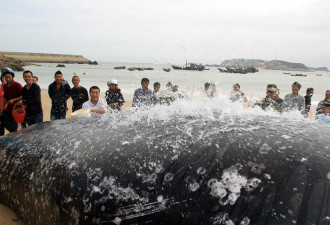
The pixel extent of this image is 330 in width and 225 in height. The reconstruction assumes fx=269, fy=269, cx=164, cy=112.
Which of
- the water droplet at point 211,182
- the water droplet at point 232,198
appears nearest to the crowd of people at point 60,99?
the water droplet at point 211,182

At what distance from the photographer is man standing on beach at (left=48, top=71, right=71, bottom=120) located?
651 centimetres

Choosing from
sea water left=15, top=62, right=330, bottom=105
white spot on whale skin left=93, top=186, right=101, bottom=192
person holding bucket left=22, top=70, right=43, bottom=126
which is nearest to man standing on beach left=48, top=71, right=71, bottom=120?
person holding bucket left=22, top=70, right=43, bottom=126

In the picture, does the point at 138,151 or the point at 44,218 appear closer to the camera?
the point at 138,151

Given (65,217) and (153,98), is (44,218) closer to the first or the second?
(65,217)

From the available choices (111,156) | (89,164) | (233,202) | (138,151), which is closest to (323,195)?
(233,202)

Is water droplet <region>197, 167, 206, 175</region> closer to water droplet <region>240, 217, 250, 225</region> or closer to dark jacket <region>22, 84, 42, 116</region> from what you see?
water droplet <region>240, 217, 250, 225</region>

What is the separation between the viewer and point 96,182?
2143 mm

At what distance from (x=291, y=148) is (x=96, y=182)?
149 centimetres

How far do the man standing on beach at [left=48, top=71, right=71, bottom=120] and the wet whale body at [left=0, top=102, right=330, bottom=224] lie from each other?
3760 mm

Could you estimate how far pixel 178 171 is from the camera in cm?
197

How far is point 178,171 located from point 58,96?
210 inches

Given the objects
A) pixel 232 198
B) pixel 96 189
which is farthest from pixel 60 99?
pixel 232 198

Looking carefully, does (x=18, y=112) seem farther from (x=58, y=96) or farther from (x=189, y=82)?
(x=189, y=82)

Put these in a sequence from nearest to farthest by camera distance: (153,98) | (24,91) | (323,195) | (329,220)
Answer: (329,220) → (323,195) → (24,91) → (153,98)
